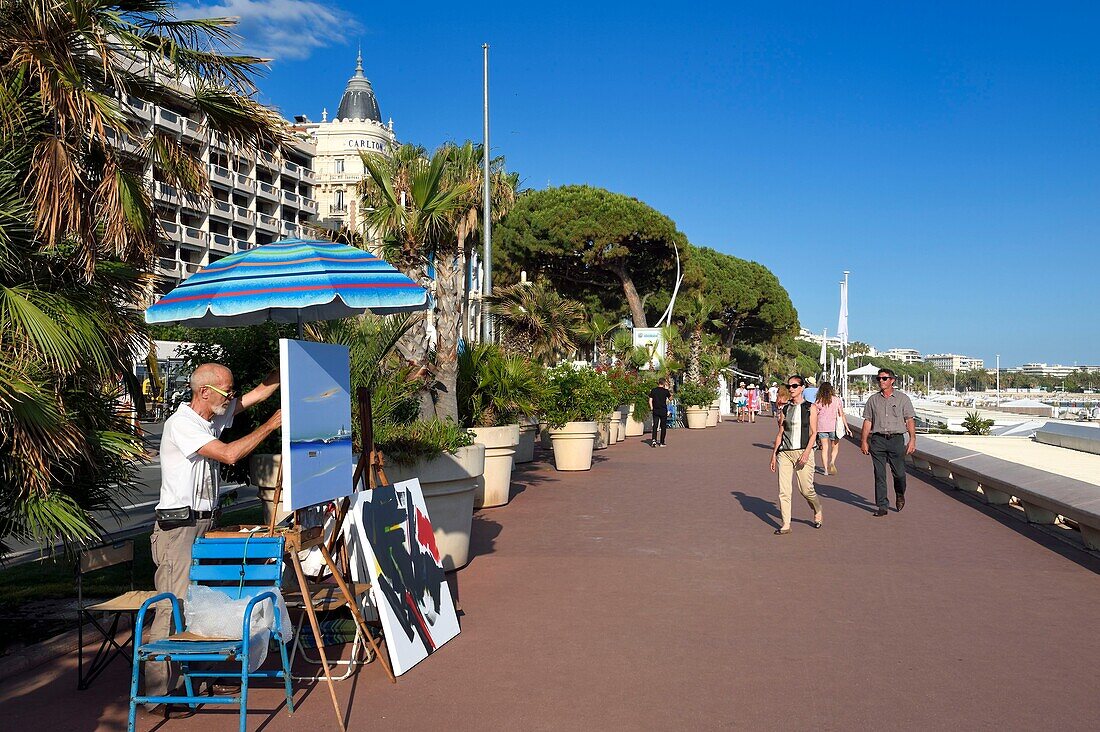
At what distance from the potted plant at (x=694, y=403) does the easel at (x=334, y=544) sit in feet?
101

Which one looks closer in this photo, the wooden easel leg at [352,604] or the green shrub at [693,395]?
the wooden easel leg at [352,604]

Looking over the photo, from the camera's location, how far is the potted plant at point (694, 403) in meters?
36.6

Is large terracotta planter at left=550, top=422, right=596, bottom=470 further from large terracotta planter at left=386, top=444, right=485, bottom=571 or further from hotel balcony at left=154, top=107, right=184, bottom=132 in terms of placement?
hotel balcony at left=154, top=107, right=184, bottom=132

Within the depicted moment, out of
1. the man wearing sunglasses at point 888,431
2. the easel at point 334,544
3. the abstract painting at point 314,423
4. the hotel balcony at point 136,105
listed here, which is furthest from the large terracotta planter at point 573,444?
the abstract painting at point 314,423

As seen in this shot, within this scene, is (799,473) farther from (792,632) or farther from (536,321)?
(536,321)

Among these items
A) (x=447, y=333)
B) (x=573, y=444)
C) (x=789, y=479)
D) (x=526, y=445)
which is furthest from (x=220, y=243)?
(x=789, y=479)

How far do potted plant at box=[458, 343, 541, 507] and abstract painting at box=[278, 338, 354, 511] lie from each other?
6.01m

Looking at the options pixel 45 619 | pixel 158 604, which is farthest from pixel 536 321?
pixel 158 604

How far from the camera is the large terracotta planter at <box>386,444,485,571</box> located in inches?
300

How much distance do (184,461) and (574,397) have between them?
1267 cm

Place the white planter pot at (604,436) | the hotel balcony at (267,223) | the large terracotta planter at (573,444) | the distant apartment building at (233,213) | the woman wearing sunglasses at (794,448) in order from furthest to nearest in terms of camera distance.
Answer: the hotel balcony at (267,223), the distant apartment building at (233,213), the white planter pot at (604,436), the large terracotta planter at (573,444), the woman wearing sunglasses at (794,448)

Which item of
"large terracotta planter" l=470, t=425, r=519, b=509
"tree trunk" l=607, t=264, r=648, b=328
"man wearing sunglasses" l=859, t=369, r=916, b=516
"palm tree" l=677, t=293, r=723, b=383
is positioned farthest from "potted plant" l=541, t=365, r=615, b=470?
"palm tree" l=677, t=293, r=723, b=383

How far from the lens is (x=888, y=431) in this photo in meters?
11.7

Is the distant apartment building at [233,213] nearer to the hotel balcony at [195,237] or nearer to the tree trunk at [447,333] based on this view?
the hotel balcony at [195,237]
